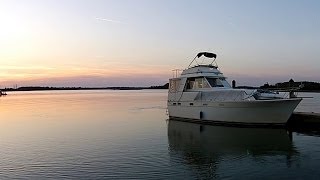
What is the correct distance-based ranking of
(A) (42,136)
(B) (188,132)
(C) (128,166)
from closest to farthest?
(C) (128,166) < (A) (42,136) < (B) (188,132)

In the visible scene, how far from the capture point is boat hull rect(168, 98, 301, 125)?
2800 cm

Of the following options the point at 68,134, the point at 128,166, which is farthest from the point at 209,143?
the point at 68,134

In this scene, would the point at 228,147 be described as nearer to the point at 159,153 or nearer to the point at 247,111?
the point at 159,153

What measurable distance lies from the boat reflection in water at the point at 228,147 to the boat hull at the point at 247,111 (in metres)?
0.87

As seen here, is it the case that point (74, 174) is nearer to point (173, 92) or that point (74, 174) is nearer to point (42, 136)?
point (42, 136)

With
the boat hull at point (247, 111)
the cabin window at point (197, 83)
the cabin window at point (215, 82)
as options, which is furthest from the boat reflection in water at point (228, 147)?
the cabin window at point (215, 82)

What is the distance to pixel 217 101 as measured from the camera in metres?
30.7

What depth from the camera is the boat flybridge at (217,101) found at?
28453 millimetres

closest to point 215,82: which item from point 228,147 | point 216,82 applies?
point 216,82

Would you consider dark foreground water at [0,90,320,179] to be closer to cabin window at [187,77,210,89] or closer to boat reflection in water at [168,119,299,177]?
boat reflection in water at [168,119,299,177]

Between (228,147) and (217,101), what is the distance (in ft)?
29.3

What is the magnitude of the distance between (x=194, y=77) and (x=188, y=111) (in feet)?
9.92

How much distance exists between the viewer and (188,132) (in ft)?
96.5

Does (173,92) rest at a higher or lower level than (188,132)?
higher
